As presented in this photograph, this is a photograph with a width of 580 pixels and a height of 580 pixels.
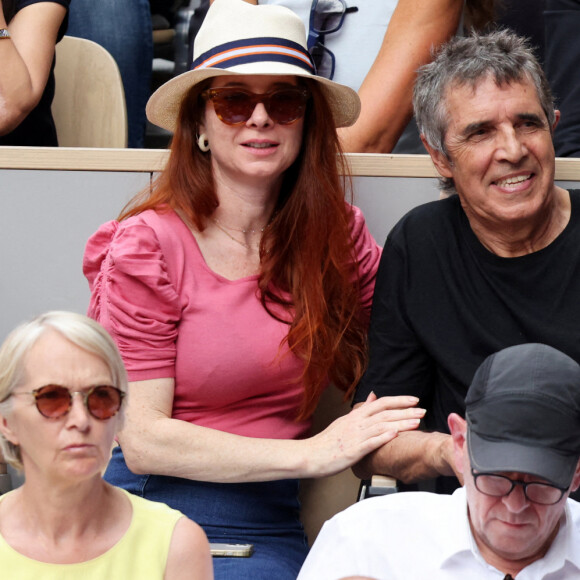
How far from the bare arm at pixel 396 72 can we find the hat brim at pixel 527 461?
154 centimetres

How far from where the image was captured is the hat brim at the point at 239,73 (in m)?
2.42

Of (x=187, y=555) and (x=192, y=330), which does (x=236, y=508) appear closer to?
(x=192, y=330)

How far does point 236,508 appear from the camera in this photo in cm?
237

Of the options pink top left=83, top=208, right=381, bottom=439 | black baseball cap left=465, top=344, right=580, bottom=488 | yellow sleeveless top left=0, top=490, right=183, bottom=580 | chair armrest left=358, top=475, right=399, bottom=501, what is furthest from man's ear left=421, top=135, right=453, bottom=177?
yellow sleeveless top left=0, top=490, right=183, bottom=580

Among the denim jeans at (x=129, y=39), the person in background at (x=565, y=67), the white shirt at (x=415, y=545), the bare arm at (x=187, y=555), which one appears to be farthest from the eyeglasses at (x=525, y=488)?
the denim jeans at (x=129, y=39)

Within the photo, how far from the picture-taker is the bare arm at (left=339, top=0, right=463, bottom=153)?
298 centimetres

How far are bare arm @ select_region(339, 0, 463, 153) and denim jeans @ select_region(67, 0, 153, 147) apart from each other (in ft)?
3.25

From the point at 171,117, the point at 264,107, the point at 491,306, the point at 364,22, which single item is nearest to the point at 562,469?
the point at 491,306

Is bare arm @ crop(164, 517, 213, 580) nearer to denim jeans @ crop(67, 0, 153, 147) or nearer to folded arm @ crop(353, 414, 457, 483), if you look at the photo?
folded arm @ crop(353, 414, 457, 483)

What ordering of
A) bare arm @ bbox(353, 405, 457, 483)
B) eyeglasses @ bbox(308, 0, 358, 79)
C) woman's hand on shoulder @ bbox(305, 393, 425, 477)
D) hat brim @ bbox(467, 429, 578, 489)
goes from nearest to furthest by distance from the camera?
hat brim @ bbox(467, 429, 578, 489) < bare arm @ bbox(353, 405, 457, 483) < woman's hand on shoulder @ bbox(305, 393, 425, 477) < eyeglasses @ bbox(308, 0, 358, 79)

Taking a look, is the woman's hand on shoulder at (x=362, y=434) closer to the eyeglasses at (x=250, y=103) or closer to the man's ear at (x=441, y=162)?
the man's ear at (x=441, y=162)

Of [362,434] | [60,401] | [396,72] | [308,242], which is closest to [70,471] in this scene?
[60,401]

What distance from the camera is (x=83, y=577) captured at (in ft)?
5.68

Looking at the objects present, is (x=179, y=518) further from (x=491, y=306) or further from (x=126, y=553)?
(x=491, y=306)
